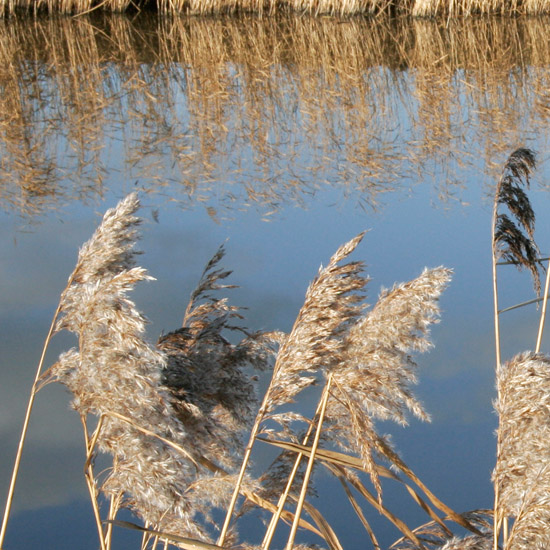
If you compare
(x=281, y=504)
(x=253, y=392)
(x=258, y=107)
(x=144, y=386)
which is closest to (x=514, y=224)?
(x=253, y=392)

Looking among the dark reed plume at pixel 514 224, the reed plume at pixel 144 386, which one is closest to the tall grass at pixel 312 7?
the dark reed plume at pixel 514 224

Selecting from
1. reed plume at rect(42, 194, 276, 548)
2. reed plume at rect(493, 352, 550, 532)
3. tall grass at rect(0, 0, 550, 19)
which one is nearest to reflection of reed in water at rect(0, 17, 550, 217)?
tall grass at rect(0, 0, 550, 19)

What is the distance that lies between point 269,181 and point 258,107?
1.66 meters

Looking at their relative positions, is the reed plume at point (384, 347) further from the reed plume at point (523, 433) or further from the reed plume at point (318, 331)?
the reed plume at point (523, 433)

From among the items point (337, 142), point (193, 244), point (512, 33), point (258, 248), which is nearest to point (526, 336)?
point (258, 248)

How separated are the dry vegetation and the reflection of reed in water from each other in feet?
12.5

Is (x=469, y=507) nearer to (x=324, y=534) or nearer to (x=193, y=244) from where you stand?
(x=324, y=534)

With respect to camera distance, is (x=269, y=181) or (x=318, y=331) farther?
(x=269, y=181)

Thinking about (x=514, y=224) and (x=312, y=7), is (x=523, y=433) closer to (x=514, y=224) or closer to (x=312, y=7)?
(x=514, y=224)

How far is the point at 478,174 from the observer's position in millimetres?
5910

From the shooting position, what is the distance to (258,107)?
725cm

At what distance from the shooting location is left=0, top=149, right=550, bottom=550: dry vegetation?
1.46 metres

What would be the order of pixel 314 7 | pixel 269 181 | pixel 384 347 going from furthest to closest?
pixel 314 7, pixel 269 181, pixel 384 347

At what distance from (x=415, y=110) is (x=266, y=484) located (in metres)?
5.87
